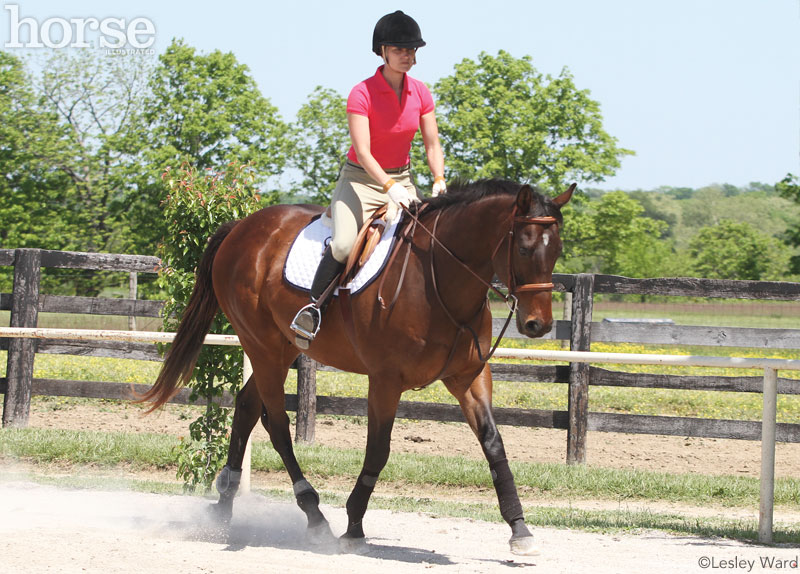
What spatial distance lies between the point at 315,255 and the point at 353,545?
5.60 feet

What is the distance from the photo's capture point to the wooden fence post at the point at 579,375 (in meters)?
8.87

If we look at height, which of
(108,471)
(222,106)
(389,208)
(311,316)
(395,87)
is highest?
(222,106)

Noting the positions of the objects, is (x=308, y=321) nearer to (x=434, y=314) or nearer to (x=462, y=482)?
(x=434, y=314)

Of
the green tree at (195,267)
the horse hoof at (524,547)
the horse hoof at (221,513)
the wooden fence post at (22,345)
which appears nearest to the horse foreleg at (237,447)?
the horse hoof at (221,513)

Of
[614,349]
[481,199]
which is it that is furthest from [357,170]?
[614,349]

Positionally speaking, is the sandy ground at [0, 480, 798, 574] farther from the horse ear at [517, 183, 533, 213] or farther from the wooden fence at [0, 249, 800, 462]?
the wooden fence at [0, 249, 800, 462]

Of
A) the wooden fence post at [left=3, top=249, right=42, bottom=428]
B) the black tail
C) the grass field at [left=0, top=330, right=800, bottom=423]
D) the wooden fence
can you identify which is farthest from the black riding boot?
the grass field at [left=0, top=330, right=800, bottom=423]

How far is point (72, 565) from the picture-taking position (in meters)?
4.30

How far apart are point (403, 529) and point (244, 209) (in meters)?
2.97

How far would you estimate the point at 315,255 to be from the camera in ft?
17.5

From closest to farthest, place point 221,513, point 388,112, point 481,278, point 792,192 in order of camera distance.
Answer: 1. point 481,278
2. point 388,112
3. point 221,513
4. point 792,192

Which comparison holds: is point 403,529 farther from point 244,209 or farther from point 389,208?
point 244,209

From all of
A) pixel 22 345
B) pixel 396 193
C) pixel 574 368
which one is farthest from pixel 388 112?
pixel 22 345

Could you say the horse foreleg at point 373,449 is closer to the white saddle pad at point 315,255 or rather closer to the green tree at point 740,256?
the white saddle pad at point 315,255
